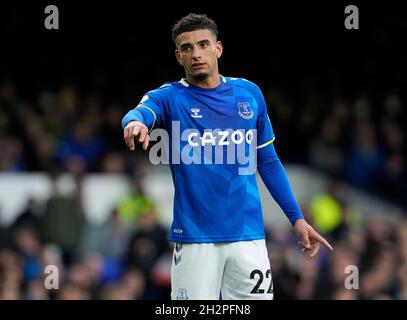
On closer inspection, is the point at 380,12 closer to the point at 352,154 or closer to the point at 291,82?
the point at 291,82

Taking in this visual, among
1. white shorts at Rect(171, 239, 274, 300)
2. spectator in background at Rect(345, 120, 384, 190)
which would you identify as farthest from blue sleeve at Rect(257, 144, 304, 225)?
spectator in background at Rect(345, 120, 384, 190)

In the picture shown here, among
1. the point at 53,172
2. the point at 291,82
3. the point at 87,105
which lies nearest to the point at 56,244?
the point at 53,172

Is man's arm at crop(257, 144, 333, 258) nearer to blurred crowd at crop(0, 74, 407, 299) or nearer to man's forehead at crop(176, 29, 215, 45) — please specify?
man's forehead at crop(176, 29, 215, 45)

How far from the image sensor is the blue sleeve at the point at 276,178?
5.57 metres

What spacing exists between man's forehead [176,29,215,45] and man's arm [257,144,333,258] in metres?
0.74

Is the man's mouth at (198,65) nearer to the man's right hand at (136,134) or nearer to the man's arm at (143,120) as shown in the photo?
the man's arm at (143,120)

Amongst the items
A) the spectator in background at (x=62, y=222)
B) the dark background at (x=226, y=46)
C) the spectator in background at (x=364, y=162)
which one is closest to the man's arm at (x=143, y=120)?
the spectator in background at (x=62, y=222)

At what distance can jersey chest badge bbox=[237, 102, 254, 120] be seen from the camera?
542cm

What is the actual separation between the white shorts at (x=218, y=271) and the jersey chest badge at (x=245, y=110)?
0.71 m

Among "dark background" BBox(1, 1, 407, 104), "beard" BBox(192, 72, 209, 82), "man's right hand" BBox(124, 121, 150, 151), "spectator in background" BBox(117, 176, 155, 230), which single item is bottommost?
"spectator in background" BBox(117, 176, 155, 230)

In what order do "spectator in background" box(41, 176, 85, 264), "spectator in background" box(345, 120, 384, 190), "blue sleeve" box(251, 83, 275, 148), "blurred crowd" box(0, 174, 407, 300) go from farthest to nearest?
"spectator in background" box(345, 120, 384, 190)
"spectator in background" box(41, 176, 85, 264)
"blurred crowd" box(0, 174, 407, 300)
"blue sleeve" box(251, 83, 275, 148)

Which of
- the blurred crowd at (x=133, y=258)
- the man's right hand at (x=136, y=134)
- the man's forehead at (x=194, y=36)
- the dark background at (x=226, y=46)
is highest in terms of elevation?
the dark background at (x=226, y=46)

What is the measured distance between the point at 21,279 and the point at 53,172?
4.85ft

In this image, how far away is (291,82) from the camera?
14117 millimetres
